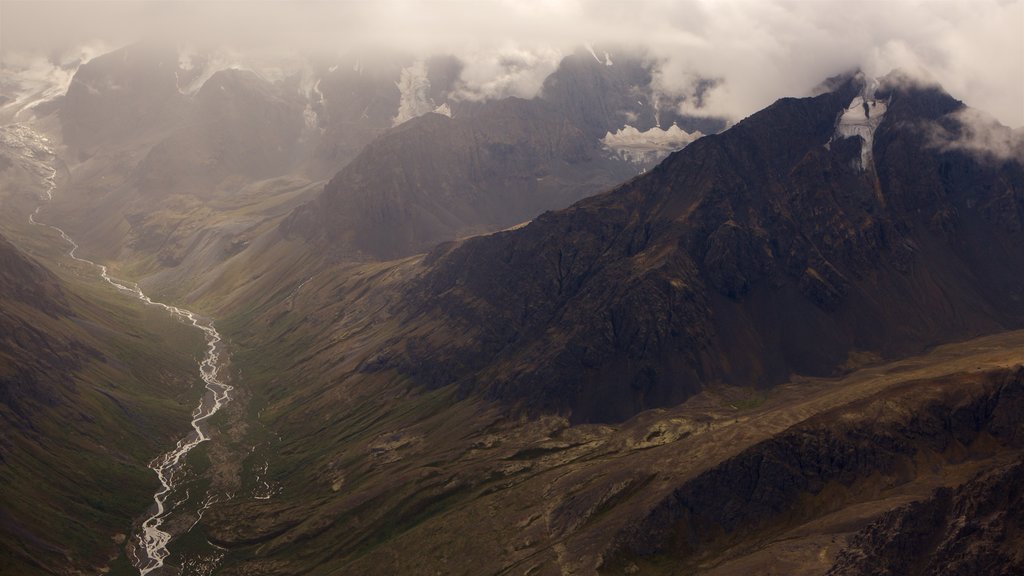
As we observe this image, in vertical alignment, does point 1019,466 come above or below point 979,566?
above

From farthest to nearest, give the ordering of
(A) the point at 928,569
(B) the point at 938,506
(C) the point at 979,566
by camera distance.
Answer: (B) the point at 938,506 → (A) the point at 928,569 → (C) the point at 979,566

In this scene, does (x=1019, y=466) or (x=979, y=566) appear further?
(x=1019, y=466)

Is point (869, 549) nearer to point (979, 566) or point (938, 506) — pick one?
point (938, 506)

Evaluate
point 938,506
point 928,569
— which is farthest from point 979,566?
point 938,506

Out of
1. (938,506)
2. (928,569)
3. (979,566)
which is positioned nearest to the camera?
(979,566)

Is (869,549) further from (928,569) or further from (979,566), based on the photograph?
(979,566)

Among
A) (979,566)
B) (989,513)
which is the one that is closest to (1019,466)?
(989,513)

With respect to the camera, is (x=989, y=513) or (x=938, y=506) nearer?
(x=989, y=513)

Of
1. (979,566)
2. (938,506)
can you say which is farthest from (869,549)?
(979,566)
